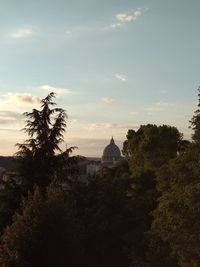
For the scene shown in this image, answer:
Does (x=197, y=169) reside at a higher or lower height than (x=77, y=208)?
higher

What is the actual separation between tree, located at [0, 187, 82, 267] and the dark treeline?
0.04m

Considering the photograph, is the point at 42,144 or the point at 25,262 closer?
the point at 25,262

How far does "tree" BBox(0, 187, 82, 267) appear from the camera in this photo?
21.9 m

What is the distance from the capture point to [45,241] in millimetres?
22203

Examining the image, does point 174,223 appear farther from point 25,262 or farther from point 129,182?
point 129,182

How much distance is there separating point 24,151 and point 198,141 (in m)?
11.6

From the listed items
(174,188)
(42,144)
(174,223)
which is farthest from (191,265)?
(42,144)

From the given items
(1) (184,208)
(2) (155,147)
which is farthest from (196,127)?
(2) (155,147)

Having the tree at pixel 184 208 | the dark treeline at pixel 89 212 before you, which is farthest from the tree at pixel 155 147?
the tree at pixel 184 208

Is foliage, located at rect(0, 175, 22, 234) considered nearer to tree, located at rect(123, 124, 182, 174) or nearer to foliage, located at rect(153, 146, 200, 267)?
foliage, located at rect(153, 146, 200, 267)

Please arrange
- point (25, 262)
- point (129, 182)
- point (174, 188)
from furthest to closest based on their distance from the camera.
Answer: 1. point (129, 182)
2. point (174, 188)
3. point (25, 262)

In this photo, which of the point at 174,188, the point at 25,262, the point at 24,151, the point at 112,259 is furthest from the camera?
the point at 24,151

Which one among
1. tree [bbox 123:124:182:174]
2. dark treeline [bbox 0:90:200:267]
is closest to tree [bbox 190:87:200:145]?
dark treeline [bbox 0:90:200:267]

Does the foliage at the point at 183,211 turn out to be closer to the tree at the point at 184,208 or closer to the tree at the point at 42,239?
the tree at the point at 184,208
